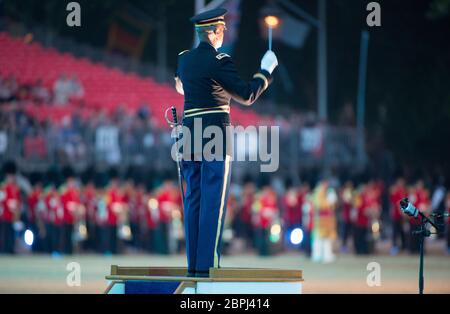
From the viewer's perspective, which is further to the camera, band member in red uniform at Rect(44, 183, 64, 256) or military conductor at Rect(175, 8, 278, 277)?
band member in red uniform at Rect(44, 183, 64, 256)

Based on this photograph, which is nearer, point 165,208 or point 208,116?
point 208,116

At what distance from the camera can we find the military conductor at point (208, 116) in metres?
8.91

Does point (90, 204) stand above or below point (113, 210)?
above

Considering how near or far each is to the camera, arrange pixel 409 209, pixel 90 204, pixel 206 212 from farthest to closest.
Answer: pixel 90 204 → pixel 409 209 → pixel 206 212

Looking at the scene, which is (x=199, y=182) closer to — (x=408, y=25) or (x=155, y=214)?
(x=155, y=214)

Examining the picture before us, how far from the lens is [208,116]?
9031 mm

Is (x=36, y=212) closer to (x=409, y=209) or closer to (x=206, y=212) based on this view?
(x=206, y=212)

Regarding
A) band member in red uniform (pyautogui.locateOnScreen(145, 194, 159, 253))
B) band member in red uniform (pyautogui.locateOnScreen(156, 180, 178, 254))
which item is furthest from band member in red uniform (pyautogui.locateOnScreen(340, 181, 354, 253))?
band member in red uniform (pyautogui.locateOnScreen(145, 194, 159, 253))

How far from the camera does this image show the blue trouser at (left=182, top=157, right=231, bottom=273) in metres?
8.90

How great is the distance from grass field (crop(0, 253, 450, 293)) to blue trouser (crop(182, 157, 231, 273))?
3.88 metres

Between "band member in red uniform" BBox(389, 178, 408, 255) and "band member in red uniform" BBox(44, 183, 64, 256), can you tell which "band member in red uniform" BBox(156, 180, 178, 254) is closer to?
"band member in red uniform" BBox(44, 183, 64, 256)

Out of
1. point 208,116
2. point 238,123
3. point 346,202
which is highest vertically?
point 238,123

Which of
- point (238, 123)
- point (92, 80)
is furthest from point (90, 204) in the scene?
point (92, 80)

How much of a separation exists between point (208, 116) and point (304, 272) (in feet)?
27.4
